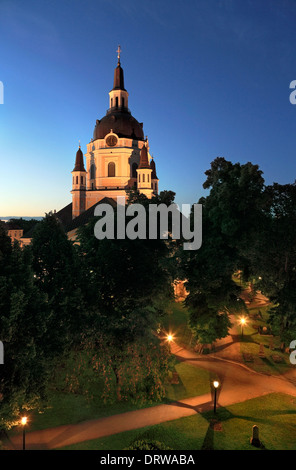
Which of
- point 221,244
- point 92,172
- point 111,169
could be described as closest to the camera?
point 221,244

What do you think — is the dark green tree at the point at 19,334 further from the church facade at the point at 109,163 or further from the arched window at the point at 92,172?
the arched window at the point at 92,172

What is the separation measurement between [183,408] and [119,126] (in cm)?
5582

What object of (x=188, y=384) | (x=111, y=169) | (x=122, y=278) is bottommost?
(x=188, y=384)

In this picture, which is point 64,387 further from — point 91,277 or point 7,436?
point 91,277

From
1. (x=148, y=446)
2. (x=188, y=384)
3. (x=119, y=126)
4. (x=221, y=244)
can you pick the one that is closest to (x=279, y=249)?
(x=221, y=244)

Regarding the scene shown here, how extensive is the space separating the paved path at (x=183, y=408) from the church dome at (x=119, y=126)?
1950 inches

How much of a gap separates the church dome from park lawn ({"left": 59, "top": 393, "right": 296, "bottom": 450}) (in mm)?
54799

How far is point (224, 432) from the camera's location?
1519 cm

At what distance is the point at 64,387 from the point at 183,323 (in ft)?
58.5

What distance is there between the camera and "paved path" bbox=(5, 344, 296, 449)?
48.3 feet

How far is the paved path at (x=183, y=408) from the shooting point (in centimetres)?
1471

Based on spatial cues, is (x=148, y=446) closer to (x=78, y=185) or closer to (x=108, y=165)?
(x=78, y=185)

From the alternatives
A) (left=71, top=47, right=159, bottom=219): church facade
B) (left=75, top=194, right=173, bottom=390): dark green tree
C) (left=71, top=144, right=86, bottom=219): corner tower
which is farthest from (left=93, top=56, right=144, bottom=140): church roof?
(left=75, top=194, right=173, bottom=390): dark green tree

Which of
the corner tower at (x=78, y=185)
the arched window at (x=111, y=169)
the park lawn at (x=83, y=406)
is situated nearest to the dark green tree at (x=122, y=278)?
the park lawn at (x=83, y=406)
